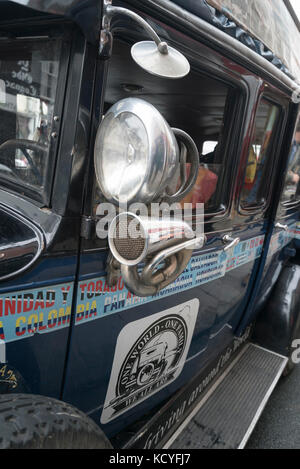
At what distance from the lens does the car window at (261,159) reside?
193 centimetres

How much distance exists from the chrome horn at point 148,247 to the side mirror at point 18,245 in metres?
0.22

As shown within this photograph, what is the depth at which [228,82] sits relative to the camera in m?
1.56

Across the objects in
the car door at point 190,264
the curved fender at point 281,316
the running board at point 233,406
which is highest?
the car door at point 190,264

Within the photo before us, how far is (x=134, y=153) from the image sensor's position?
91 centimetres

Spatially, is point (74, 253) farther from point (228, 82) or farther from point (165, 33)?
point (228, 82)

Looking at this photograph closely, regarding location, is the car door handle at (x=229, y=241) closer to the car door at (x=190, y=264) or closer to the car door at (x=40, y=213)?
the car door at (x=190, y=264)

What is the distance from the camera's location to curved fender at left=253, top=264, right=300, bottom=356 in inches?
111

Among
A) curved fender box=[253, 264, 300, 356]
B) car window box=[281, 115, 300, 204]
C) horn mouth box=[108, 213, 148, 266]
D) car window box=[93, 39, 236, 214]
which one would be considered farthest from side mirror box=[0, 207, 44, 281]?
curved fender box=[253, 264, 300, 356]

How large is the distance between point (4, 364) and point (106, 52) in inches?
35.3

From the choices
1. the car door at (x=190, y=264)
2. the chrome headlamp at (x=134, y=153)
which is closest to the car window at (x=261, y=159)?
the car door at (x=190, y=264)

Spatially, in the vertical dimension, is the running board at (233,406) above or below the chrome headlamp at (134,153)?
below

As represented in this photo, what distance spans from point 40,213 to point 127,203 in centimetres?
29

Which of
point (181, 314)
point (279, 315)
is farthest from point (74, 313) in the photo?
point (279, 315)

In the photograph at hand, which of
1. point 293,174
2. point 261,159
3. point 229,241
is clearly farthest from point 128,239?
point 293,174
